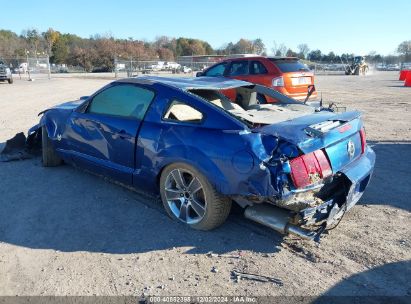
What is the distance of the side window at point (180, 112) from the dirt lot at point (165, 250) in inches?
43.0

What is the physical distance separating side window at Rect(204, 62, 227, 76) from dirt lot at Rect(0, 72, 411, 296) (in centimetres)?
698

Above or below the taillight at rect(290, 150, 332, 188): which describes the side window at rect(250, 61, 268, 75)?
above

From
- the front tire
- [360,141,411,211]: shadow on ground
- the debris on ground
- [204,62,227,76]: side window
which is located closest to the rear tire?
the front tire

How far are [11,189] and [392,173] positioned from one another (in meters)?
5.33

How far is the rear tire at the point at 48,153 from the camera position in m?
5.79

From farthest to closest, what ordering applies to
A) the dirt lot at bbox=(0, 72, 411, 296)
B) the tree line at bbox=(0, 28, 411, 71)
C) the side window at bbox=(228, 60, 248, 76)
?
the tree line at bbox=(0, 28, 411, 71)
the side window at bbox=(228, 60, 248, 76)
the dirt lot at bbox=(0, 72, 411, 296)

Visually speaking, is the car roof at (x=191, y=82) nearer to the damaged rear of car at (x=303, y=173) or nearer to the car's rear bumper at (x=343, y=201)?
the damaged rear of car at (x=303, y=173)

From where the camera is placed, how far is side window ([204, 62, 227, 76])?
1139 cm

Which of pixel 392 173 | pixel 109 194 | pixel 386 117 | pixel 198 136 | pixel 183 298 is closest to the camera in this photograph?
pixel 183 298

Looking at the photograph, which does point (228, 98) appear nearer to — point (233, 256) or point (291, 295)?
point (233, 256)

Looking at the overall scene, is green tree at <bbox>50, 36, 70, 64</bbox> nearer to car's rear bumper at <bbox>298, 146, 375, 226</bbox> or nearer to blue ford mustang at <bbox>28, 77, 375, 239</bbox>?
blue ford mustang at <bbox>28, 77, 375, 239</bbox>

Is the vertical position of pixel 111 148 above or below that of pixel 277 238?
above

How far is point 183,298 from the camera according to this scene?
2.95 meters

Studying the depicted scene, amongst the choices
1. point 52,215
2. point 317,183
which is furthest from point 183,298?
point 52,215
